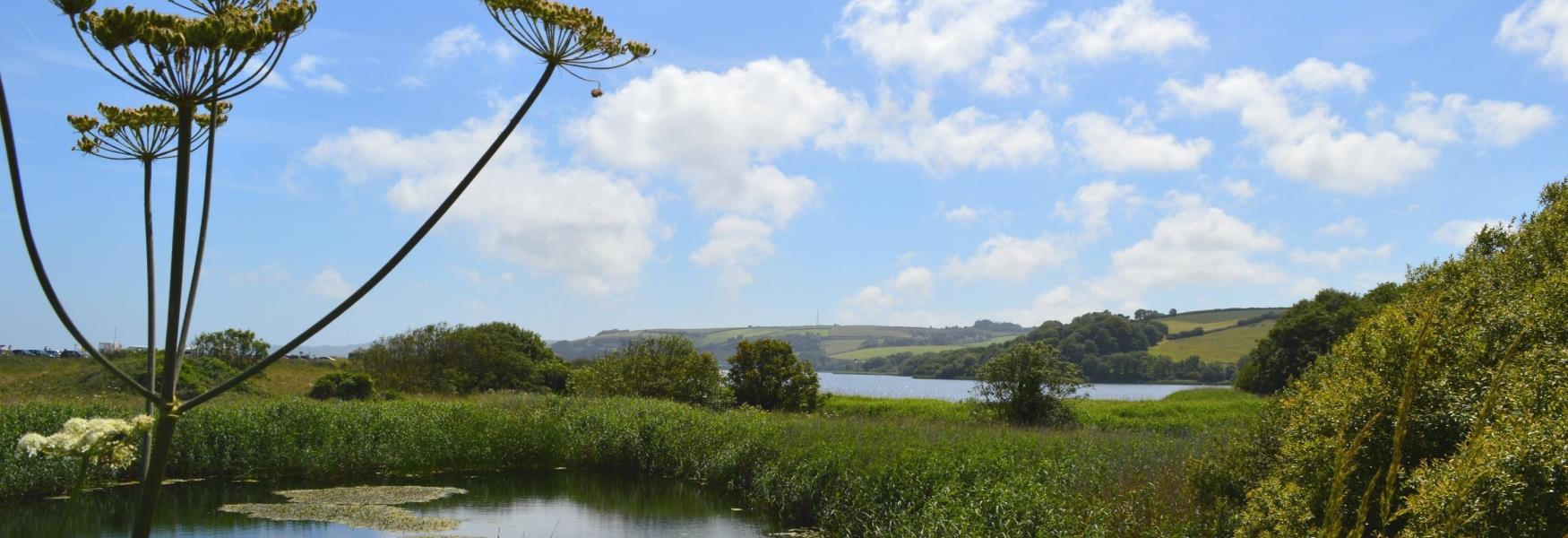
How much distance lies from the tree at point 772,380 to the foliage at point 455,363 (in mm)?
9800

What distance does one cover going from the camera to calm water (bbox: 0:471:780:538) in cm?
1473

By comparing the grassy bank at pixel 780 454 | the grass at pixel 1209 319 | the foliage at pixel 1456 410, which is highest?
the grass at pixel 1209 319

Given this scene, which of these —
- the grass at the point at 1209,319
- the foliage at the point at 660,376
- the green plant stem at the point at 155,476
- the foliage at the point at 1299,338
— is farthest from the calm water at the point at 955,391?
the grass at the point at 1209,319

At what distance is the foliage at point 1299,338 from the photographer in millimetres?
34031

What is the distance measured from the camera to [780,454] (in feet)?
60.1

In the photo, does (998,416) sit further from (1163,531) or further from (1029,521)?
(1163,531)

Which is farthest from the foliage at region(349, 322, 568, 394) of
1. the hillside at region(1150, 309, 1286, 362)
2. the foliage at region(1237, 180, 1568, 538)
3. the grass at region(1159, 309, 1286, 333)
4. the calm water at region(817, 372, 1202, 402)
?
the grass at region(1159, 309, 1286, 333)

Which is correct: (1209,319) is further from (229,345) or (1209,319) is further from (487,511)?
(487,511)

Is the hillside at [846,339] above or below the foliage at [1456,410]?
above

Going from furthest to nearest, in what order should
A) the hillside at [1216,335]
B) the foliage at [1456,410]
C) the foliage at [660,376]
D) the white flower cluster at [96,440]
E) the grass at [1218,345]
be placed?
the hillside at [1216,335]
the grass at [1218,345]
the foliage at [660,376]
the foliage at [1456,410]
the white flower cluster at [96,440]

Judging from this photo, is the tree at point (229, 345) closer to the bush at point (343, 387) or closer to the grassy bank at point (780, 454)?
the bush at point (343, 387)

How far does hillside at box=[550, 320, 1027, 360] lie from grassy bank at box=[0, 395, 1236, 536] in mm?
110186

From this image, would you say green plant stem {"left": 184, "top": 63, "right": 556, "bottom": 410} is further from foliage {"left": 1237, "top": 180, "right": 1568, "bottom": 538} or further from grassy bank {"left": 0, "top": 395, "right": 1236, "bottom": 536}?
grassy bank {"left": 0, "top": 395, "right": 1236, "bottom": 536}

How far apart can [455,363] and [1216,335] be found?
70.8 meters
